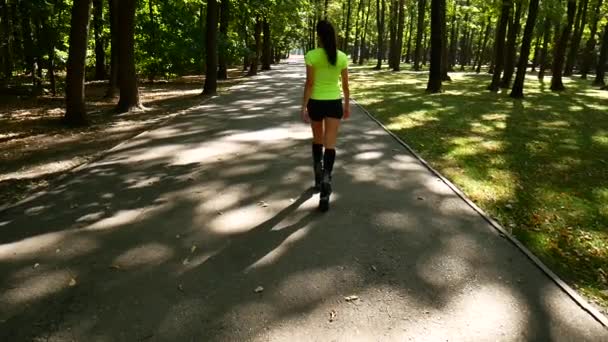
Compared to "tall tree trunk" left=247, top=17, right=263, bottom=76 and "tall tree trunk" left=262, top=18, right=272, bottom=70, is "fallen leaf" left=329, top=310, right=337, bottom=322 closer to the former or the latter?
"tall tree trunk" left=247, top=17, right=263, bottom=76

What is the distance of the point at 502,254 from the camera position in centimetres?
435

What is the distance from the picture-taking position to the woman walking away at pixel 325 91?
5.05 metres

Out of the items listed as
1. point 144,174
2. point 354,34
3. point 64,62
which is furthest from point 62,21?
point 354,34

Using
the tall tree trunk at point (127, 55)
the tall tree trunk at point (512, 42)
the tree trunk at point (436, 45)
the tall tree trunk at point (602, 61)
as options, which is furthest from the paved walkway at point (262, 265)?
the tall tree trunk at point (602, 61)

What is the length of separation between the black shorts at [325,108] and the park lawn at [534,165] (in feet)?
7.42

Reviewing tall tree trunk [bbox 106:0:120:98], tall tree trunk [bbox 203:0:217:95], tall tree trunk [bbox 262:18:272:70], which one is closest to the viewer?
tall tree trunk [bbox 106:0:120:98]

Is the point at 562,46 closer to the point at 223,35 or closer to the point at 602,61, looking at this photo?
the point at 602,61

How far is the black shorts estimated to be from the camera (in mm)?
5277

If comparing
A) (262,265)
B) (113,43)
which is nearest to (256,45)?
(113,43)

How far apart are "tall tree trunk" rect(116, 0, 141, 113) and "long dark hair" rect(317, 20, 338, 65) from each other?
960 centimetres

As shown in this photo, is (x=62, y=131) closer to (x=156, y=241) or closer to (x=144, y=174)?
(x=144, y=174)

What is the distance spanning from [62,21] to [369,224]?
18.7 meters

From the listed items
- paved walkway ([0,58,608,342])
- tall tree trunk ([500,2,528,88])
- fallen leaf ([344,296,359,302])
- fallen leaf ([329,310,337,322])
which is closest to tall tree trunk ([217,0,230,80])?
tall tree trunk ([500,2,528,88])

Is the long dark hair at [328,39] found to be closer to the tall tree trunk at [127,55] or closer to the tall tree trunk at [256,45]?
the tall tree trunk at [127,55]
